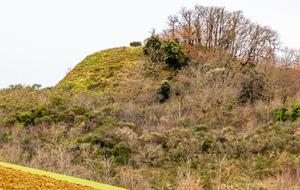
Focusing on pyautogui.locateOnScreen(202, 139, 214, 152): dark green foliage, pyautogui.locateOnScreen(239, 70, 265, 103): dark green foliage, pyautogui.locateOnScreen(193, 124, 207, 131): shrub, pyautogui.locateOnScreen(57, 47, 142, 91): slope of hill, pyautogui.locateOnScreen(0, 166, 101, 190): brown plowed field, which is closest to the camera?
pyautogui.locateOnScreen(0, 166, 101, 190): brown plowed field

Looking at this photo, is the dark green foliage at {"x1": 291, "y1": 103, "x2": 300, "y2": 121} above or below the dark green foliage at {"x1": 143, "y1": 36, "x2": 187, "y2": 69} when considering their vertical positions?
below

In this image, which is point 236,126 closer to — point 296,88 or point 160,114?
point 160,114

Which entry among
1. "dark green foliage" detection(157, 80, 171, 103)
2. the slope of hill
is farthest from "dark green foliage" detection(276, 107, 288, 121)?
the slope of hill

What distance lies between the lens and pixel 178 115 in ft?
86.5

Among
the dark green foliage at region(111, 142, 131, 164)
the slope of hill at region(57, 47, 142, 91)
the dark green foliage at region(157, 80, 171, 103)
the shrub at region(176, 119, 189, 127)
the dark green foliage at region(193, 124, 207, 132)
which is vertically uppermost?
the slope of hill at region(57, 47, 142, 91)

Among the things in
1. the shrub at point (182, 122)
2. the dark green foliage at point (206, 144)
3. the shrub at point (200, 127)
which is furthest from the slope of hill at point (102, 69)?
the dark green foliage at point (206, 144)

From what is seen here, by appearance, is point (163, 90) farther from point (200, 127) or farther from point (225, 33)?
point (225, 33)

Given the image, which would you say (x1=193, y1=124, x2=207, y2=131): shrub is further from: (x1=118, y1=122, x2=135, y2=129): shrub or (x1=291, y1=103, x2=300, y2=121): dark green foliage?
(x1=291, y1=103, x2=300, y2=121): dark green foliage

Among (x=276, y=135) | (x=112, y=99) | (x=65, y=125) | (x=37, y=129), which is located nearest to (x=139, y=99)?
(x=112, y=99)

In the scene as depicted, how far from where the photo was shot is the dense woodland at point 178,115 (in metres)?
17.3

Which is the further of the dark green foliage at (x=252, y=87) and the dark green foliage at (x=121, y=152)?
the dark green foliage at (x=252, y=87)

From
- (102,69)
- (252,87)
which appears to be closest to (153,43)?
(102,69)

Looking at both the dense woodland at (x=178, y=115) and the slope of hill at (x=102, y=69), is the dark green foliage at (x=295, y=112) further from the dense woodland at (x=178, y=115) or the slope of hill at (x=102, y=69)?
the slope of hill at (x=102, y=69)

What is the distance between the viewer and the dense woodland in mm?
17281
